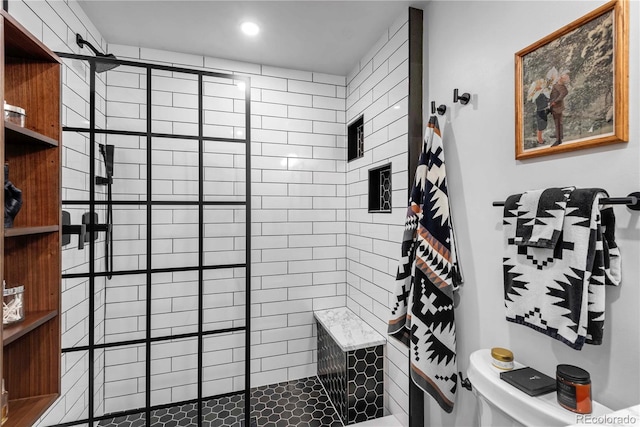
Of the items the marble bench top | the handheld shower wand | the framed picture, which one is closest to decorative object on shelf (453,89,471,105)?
the framed picture

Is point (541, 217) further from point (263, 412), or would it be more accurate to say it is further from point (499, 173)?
point (263, 412)

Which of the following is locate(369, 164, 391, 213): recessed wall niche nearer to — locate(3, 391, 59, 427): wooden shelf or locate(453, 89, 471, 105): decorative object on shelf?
locate(453, 89, 471, 105): decorative object on shelf

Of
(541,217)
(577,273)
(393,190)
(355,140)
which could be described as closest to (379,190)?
(393,190)

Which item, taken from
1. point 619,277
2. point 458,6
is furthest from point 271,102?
point 619,277

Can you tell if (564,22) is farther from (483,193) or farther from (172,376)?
(172,376)

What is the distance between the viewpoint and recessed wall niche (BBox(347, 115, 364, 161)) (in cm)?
236

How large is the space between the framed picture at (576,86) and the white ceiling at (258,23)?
2.88 feet

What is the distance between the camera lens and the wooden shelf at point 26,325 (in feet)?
2.96

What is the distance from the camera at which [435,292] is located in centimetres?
135

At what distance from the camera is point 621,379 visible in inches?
32.8

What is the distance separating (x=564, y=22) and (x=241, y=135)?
1.77m

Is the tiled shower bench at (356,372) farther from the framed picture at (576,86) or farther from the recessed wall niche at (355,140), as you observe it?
the framed picture at (576,86)

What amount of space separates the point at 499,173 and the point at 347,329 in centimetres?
137

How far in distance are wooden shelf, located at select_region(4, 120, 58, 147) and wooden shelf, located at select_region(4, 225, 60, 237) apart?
286mm
